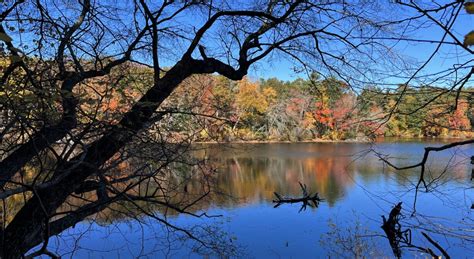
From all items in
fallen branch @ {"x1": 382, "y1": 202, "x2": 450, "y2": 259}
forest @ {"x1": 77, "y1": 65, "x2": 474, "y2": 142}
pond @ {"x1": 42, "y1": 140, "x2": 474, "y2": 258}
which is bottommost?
pond @ {"x1": 42, "y1": 140, "x2": 474, "y2": 258}

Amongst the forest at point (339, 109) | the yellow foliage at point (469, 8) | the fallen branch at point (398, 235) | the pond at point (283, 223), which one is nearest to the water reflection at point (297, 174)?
the pond at point (283, 223)

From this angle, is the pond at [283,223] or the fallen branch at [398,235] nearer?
the fallen branch at [398,235]

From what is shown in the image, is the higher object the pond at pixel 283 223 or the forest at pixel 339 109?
the forest at pixel 339 109

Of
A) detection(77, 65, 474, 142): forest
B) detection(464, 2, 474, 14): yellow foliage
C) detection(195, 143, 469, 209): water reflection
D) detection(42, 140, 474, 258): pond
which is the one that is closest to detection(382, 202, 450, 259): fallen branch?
detection(42, 140, 474, 258): pond

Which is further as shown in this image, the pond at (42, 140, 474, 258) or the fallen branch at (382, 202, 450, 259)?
the pond at (42, 140, 474, 258)

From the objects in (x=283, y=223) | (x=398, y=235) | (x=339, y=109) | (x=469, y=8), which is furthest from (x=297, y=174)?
(x=469, y=8)

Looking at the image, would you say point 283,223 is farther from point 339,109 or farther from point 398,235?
point 339,109

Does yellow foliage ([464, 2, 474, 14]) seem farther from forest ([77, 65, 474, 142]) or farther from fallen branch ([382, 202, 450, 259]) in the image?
fallen branch ([382, 202, 450, 259])

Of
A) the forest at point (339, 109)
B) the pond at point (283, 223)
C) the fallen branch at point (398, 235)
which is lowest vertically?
the pond at point (283, 223)

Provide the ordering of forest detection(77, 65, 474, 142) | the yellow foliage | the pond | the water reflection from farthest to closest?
the water reflection → the pond → forest detection(77, 65, 474, 142) → the yellow foliage

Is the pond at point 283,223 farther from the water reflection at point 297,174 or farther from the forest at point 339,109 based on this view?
the forest at point 339,109

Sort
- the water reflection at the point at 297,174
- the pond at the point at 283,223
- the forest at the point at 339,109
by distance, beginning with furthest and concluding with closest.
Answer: the water reflection at the point at 297,174 < the pond at the point at 283,223 < the forest at the point at 339,109

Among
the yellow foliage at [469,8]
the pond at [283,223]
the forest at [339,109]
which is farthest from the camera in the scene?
the pond at [283,223]

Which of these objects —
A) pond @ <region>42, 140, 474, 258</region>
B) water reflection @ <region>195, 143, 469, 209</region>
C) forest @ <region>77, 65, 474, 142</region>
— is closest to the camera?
forest @ <region>77, 65, 474, 142</region>
